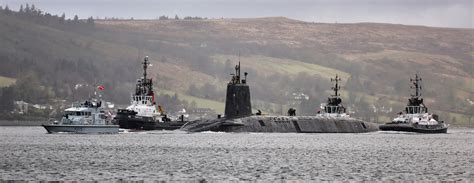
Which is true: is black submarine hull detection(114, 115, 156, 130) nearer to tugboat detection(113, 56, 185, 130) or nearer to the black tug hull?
tugboat detection(113, 56, 185, 130)

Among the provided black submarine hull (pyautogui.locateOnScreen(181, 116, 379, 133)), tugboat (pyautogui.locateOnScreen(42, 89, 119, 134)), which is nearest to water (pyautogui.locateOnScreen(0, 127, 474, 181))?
tugboat (pyautogui.locateOnScreen(42, 89, 119, 134))

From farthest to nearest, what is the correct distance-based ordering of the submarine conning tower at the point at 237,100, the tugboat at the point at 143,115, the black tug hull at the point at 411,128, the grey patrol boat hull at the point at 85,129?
the black tug hull at the point at 411,128 → the tugboat at the point at 143,115 → the submarine conning tower at the point at 237,100 → the grey patrol boat hull at the point at 85,129

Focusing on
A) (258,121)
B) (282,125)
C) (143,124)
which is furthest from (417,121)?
(143,124)

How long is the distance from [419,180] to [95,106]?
68.3 m

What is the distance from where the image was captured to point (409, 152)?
3883 inches

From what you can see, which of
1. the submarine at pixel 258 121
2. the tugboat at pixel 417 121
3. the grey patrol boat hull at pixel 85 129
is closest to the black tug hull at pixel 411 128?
the tugboat at pixel 417 121

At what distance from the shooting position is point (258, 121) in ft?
445

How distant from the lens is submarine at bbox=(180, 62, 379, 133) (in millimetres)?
132250

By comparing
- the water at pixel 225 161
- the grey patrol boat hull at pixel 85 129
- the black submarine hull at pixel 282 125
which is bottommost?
the water at pixel 225 161

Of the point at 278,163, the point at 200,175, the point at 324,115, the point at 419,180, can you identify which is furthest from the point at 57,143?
the point at 324,115

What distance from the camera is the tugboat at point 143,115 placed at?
478 ft

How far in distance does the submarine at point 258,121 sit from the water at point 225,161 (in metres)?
18.9

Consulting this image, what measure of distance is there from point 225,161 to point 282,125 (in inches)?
2414

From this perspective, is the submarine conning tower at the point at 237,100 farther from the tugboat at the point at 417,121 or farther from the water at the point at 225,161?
the tugboat at the point at 417,121
